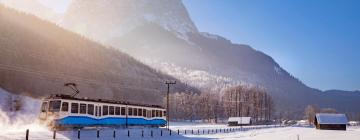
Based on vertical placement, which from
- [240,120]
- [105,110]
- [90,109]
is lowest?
[240,120]

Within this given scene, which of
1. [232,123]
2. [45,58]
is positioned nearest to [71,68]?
[45,58]

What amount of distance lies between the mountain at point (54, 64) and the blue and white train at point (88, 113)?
46.3 meters

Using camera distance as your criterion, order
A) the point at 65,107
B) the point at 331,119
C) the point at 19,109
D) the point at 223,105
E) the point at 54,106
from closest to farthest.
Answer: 1. the point at 65,107
2. the point at 54,106
3. the point at 19,109
4. the point at 331,119
5. the point at 223,105

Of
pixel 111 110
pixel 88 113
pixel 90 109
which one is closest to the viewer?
pixel 88 113

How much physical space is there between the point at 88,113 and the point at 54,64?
332 ft

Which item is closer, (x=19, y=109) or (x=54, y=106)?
(x=54, y=106)

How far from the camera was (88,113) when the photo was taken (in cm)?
3991

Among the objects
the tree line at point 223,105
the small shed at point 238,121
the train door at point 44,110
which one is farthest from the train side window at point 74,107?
the tree line at point 223,105

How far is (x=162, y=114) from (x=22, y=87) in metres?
64.2

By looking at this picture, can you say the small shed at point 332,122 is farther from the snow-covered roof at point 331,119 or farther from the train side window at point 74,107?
the train side window at point 74,107

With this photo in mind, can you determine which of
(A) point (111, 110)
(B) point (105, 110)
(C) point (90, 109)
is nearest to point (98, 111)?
(B) point (105, 110)

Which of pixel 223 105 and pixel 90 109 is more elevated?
pixel 223 105

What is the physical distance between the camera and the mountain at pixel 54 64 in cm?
11025

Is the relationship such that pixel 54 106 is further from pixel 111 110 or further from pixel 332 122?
pixel 332 122
